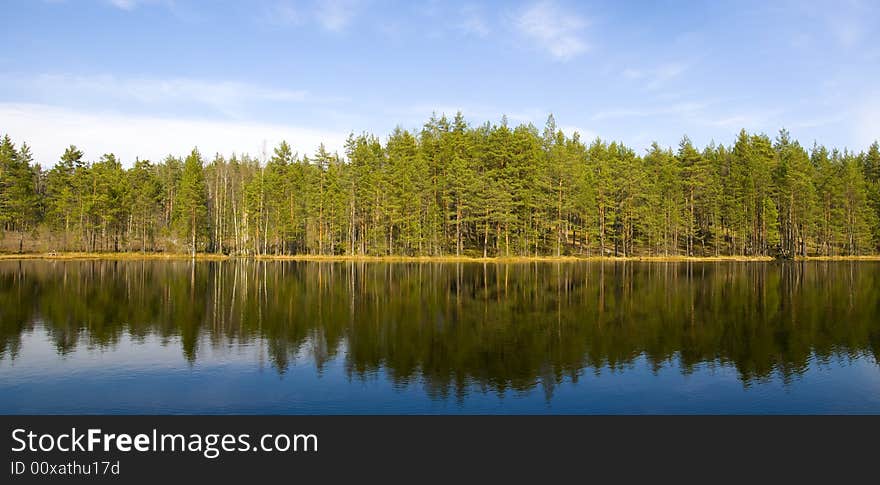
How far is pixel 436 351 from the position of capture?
60.3 ft

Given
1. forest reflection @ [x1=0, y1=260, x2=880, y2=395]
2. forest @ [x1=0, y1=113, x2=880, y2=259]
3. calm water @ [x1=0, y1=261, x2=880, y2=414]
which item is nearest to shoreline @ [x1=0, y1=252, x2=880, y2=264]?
forest @ [x1=0, y1=113, x2=880, y2=259]

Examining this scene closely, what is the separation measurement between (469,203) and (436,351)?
58396 mm

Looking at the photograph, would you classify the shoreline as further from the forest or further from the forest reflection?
the forest reflection

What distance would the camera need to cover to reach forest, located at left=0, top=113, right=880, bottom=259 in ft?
260

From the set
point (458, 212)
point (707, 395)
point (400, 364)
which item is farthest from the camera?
point (458, 212)

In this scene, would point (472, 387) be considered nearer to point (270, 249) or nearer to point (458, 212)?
point (458, 212)

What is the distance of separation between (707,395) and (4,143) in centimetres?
9637

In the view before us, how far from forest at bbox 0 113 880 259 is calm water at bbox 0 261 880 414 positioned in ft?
143

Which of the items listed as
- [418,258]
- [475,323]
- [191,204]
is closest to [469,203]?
[418,258]

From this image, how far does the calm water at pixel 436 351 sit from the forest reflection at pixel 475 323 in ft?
0.39

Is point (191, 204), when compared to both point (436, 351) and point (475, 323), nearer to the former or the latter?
point (475, 323)

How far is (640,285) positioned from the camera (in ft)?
137
